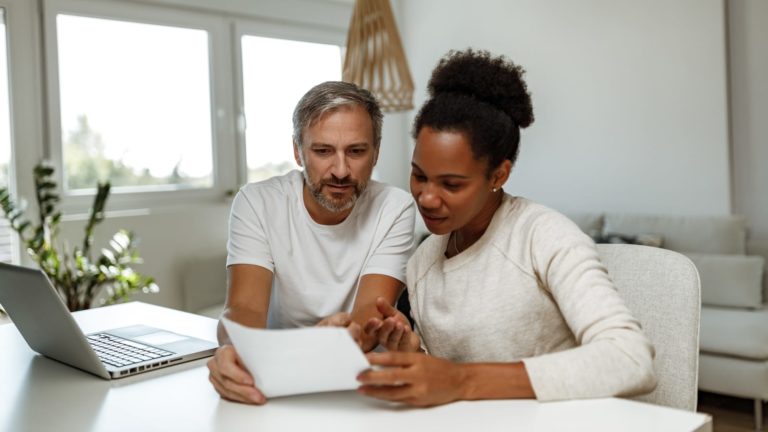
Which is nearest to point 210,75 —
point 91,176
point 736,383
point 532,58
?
point 91,176

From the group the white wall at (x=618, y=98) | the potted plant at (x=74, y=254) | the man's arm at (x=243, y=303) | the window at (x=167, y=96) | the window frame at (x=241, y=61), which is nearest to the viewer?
the man's arm at (x=243, y=303)

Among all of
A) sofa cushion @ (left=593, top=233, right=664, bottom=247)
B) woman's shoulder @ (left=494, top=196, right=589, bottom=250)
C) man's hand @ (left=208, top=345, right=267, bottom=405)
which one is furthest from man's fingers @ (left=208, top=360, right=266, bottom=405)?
sofa cushion @ (left=593, top=233, right=664, bottom=247)

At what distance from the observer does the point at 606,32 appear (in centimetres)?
418

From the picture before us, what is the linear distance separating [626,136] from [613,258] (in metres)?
2.97

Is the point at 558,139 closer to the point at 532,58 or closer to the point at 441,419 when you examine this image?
the point at 532,58

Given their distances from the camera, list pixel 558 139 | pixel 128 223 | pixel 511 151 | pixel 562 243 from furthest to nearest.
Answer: pixel 558 139, pixel 128 223, pixel 511 151, pixel 562 243

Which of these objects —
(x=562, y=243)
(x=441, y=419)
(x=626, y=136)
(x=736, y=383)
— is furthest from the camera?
(x=626, y=136)

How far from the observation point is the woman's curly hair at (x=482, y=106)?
1.26 m

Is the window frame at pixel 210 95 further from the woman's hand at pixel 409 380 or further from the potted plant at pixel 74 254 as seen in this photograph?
the woman's hand at pixel 409 380

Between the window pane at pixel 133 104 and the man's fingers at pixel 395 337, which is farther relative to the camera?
the window pane at pixel 133 104

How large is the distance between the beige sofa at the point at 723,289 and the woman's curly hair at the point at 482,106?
7.24ft

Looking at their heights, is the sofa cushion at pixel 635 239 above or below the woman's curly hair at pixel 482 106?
below

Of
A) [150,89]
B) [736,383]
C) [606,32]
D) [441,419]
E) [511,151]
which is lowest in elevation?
[736,383]

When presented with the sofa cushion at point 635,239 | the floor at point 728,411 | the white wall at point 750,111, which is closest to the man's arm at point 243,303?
the floor at point 728,411
